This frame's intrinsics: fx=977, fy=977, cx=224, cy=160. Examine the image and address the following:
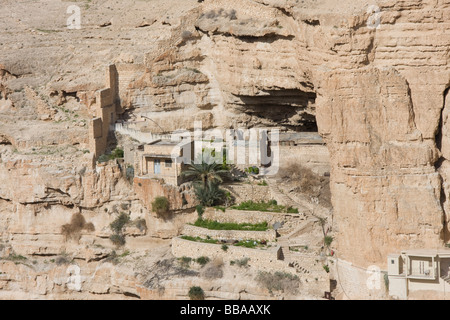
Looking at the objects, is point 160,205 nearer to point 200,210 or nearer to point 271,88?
point 200,210

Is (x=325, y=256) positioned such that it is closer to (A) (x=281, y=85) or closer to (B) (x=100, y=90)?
(A) (x=281, y=85)

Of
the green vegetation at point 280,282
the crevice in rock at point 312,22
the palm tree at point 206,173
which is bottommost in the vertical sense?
the green vegetation at point 280,282

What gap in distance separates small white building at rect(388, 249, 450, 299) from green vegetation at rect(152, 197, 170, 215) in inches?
386

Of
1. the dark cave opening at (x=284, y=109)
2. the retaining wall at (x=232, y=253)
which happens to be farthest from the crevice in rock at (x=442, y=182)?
the dark cave opening at (x=284, y=109)

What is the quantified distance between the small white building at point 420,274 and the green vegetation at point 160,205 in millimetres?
9804

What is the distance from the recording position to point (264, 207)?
38.5 metres

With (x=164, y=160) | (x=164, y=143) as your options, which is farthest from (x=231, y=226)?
(x=164, y=143)

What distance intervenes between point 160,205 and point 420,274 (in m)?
11.1

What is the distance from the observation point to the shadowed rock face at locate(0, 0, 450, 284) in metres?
33.3

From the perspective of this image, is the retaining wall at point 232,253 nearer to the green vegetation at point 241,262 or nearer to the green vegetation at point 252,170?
the green vegetation at point 241,262

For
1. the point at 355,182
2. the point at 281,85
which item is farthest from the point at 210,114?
the point at 355,182

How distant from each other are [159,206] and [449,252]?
38.6ft

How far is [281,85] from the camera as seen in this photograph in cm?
Result: 3912

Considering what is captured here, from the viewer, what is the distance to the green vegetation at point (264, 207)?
3809 cm
